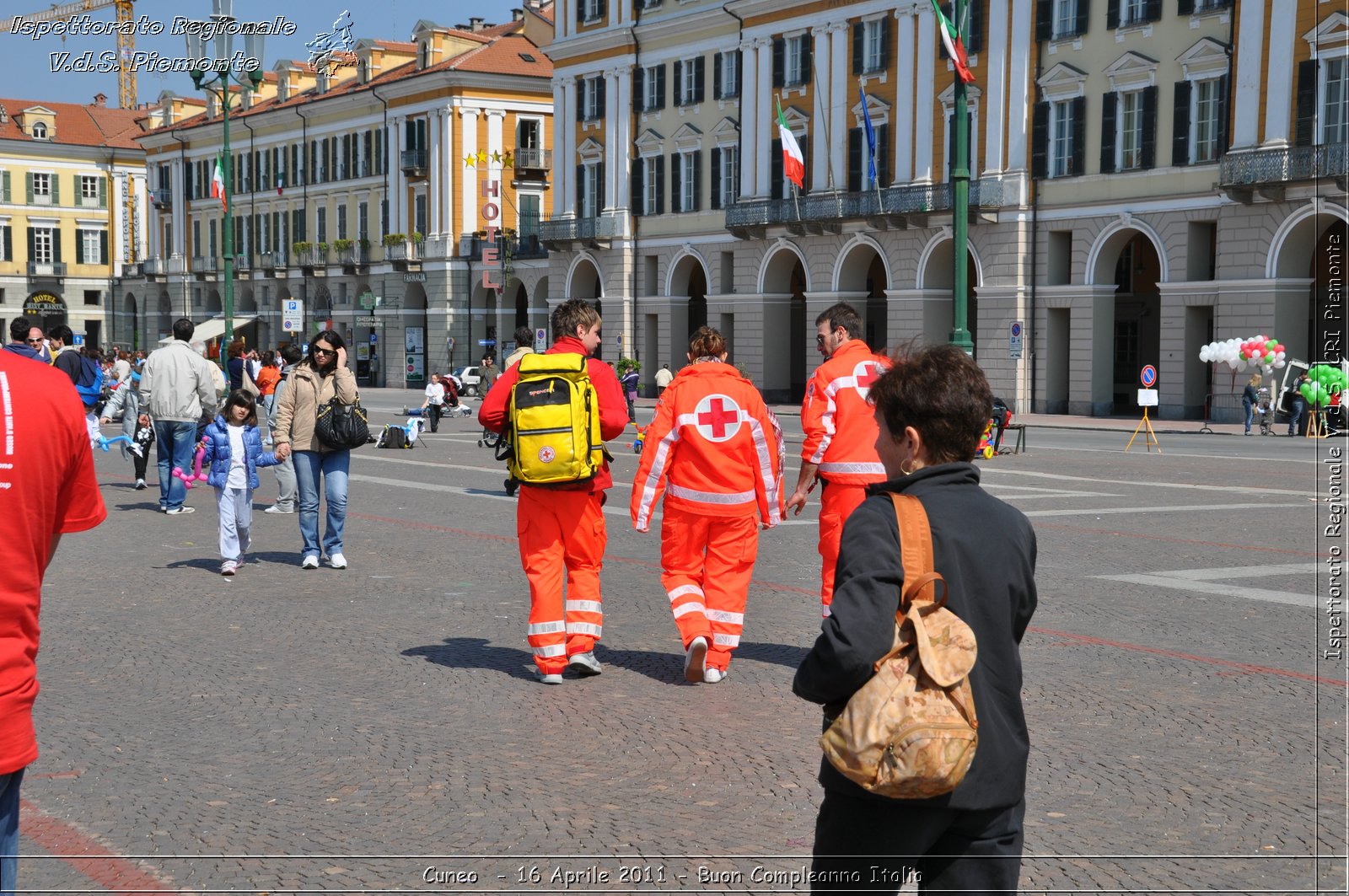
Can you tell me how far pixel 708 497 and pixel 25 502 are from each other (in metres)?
4.89

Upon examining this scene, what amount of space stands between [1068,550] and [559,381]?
21.6 feet

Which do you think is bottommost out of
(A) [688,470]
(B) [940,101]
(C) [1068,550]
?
(C) [1068,550]

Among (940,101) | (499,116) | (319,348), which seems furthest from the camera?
(499,116)

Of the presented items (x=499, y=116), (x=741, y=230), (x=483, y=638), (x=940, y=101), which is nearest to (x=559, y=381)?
(x=483, y=638)

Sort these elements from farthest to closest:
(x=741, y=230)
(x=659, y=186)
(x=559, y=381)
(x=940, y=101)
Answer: (x=659, y=186)
(x=741, y=230)
(x=940, y=101)
(x=559, y=381)

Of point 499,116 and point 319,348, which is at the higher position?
point 499,116

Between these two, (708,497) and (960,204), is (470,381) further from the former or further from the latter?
(708,497)

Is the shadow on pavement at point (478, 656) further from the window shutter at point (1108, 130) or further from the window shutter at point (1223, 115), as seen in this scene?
the window shutter at point (1108, 130)

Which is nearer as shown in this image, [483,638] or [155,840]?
[155,840]

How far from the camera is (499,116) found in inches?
2709

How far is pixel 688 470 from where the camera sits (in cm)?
813

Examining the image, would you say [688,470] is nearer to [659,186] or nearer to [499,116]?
[659,186]

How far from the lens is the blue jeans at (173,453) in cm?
1598

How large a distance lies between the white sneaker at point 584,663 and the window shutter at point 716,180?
1852 inches
